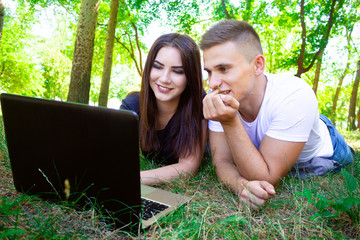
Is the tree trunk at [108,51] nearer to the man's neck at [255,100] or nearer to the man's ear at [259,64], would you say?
the man's neck at [255,100]

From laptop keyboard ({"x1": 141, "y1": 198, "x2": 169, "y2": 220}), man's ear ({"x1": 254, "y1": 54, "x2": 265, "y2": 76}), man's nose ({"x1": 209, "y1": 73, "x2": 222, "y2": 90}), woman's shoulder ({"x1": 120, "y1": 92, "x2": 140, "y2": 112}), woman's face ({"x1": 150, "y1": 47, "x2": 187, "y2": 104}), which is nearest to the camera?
laptop keyboard ({"x1": 141, "y1": 198, "x2": 169, "y2": 220})

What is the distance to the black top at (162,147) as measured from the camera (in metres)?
2.79

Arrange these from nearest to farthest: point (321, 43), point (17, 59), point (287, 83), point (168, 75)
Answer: point (287, 83)
point (168, 75)
point (321, 43)
point (17, 59)

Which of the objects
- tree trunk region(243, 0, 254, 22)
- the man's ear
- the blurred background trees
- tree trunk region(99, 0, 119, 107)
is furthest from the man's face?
Result: tree trunk region(243, 0, 254, 22)

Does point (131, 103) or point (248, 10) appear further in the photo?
point (248, 10)

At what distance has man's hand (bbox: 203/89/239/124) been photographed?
1861mm

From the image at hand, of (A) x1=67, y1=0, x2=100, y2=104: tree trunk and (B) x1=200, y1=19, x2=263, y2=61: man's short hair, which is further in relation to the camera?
(A) x1=67, y1=0, x2=100, y2=104: tree trunk

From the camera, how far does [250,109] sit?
2393mm

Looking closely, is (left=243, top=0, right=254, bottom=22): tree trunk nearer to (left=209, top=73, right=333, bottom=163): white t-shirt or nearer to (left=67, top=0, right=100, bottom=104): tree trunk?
(left=67, top=0, right=100, bottom=104): tree trunk

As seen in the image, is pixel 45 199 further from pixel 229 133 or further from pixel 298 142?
pixel 298 142

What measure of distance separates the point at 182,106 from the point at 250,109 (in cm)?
76

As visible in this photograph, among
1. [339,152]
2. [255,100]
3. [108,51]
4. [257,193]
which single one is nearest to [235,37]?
[255,100]

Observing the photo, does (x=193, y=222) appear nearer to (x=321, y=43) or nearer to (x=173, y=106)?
(x=173, y=106)

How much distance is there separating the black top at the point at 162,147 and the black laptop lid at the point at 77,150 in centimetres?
143
